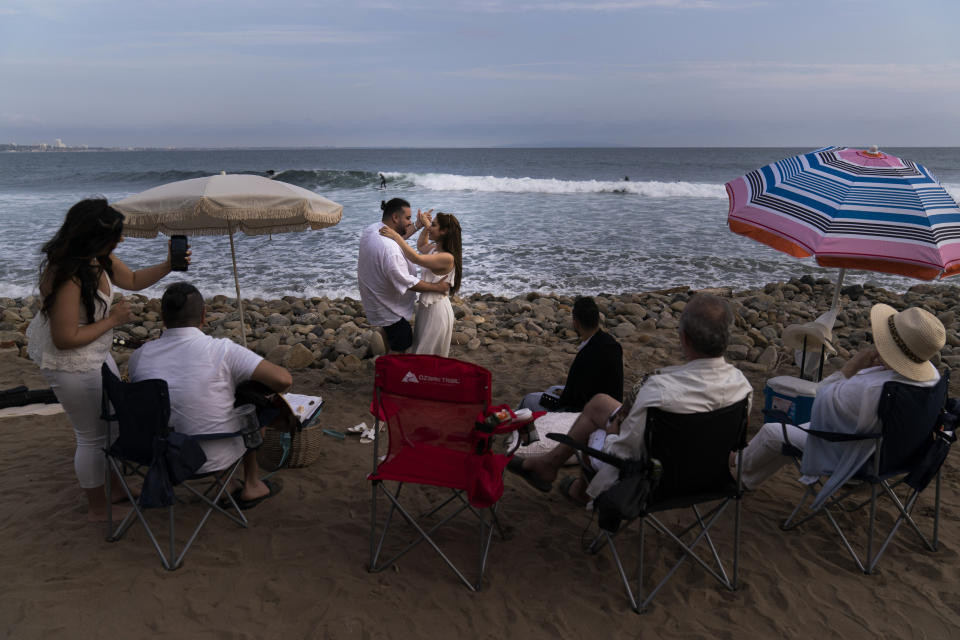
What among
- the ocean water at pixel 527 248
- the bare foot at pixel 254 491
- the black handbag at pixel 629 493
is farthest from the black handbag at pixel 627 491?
the ocean water at pixel 527 248

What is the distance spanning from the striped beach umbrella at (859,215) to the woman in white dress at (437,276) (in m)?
2.16

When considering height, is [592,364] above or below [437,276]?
below

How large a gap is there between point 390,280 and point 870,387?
11.0ft

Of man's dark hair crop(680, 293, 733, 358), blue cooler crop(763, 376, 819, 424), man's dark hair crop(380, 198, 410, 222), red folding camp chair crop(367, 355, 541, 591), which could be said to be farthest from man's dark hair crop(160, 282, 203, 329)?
blue cooler crop(763, 376, 819, 424)

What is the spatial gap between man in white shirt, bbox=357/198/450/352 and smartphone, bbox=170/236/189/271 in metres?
1.56

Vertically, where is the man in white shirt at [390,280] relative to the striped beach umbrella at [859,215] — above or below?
below

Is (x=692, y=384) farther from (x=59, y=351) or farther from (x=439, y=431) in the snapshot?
(x=59, y=351)

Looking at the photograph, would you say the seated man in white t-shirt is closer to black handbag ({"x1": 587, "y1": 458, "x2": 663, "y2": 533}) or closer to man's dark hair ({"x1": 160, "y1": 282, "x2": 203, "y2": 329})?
man's dark hair ({"x1": 160, "y1": 282, "x2": 203, "y2": 329})

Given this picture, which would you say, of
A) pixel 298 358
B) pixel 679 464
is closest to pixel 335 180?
pixel 298 358

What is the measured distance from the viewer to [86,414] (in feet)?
11.4

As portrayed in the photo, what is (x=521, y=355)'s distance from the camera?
7.20m

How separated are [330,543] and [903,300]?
34.5 feet

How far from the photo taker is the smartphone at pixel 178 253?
146 inches

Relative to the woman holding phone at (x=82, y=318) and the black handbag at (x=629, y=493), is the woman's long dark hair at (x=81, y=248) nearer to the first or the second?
the woman holding phone at (x=82, y=318)
